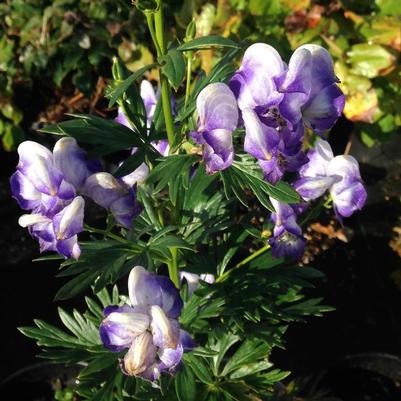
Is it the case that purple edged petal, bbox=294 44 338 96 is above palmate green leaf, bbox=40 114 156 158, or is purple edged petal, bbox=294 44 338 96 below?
above

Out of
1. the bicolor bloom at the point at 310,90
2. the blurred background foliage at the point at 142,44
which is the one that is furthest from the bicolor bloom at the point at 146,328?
the blurred background foliage at the point at 142,44

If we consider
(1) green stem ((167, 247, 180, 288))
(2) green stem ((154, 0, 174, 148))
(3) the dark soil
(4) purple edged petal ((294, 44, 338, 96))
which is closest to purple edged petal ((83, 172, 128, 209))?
(2) green stem ((154, 0, 174, 148))

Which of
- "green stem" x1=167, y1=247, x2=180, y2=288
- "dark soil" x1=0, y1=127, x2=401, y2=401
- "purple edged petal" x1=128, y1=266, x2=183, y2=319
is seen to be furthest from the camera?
"dark soil" x1=0, y1=127, x2=401, y2=401

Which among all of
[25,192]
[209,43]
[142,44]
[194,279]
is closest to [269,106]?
[209,43]

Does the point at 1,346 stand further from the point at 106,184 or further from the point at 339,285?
the point at 106,184

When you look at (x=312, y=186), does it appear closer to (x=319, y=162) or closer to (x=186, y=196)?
(x=319, y=162)

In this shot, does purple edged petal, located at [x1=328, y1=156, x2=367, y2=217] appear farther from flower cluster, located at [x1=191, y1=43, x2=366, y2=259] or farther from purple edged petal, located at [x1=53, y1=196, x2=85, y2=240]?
purple edged petal, located at [x1=53, y1=196, x2=85, y2=240]

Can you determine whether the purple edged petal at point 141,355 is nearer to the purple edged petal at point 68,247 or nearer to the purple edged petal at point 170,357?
the purple edged petal at point 170,357
